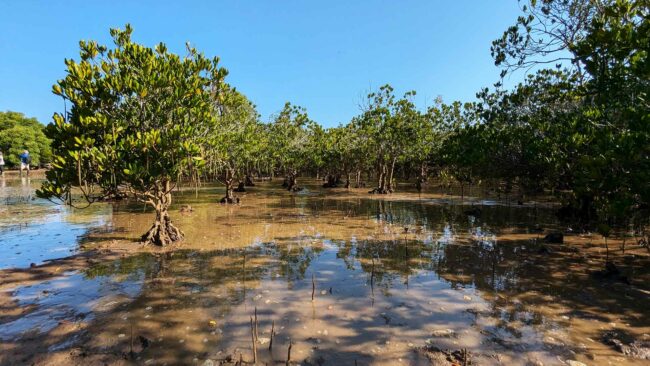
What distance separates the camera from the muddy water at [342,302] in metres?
4.96

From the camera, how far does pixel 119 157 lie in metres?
9.65

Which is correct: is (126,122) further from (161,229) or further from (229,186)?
(229,186)

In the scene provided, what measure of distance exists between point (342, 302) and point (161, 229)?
23.8 feet

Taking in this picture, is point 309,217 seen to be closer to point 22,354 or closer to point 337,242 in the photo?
point 337,242

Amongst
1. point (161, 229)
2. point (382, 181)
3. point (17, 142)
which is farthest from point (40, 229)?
point (17, 142)

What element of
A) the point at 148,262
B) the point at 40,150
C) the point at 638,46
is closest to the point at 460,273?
the point at 638,46

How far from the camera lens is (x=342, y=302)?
6637mm

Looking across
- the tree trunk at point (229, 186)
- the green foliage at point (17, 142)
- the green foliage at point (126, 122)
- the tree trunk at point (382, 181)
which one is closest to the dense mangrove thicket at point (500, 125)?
the green foliage at point (126, 122)

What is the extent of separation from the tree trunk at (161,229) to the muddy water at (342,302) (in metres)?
0.56

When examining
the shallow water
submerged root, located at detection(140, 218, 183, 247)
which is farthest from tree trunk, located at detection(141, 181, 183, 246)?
the shallow water

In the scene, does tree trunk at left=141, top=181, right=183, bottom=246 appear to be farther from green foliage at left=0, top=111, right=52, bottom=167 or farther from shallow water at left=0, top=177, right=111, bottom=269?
green foliage at left=0, top=111, right=52, bottom=167

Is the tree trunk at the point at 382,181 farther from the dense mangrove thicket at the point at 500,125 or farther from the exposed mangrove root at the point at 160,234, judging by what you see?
the exposed mangrove root at the point at 160,234

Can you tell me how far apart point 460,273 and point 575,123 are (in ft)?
19.9

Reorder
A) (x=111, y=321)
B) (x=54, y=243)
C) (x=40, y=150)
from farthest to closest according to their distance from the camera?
1. (x=40, y=150)
2. (x=54, y=243)
3. (x=111, y=321)
